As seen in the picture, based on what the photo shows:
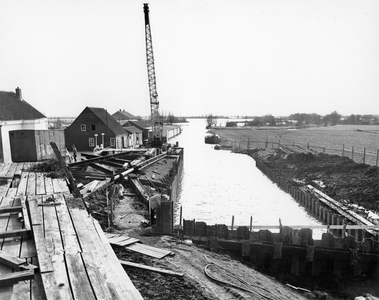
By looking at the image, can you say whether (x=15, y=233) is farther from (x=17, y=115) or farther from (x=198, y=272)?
(x=17, y=115)

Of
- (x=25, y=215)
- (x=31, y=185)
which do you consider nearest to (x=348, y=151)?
(x=31, y=185)

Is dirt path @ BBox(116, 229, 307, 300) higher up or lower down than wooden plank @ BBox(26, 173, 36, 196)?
lower down

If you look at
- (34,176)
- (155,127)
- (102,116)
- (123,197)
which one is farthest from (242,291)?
(155,127)

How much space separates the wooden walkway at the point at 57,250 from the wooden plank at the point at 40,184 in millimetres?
105

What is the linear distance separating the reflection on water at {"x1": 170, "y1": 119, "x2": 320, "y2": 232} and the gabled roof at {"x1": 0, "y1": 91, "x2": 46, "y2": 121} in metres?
18.7

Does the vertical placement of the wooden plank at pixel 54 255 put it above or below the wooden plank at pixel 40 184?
below

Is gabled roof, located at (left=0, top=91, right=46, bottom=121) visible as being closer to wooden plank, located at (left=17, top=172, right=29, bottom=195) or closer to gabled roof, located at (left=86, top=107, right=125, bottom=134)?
gabled roof, located at (left=86, top=107, right=125, bottom=134)

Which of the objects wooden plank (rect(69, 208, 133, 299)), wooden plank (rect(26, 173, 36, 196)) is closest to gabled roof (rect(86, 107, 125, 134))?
wooden plank (rect(26, 173, 36, 196))

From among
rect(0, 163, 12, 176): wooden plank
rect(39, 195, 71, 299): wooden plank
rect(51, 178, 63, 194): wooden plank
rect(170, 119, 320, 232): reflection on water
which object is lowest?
rect(170, 119, 320, 232): reflection on water

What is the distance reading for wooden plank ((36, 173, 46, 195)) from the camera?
8.26 m

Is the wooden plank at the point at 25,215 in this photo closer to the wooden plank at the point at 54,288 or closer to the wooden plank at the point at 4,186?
the wooden plank at the point at 4,186

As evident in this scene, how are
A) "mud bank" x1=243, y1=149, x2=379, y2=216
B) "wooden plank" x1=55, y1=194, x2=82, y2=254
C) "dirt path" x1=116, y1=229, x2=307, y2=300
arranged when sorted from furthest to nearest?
"mud bank" x1=243, y1=149, x2=379, y2=216 → "dirt path" x1=116, y1=229, x2=307, y2=300 → "wooden plank" x1=55, y1=194, x2=82, y2=254

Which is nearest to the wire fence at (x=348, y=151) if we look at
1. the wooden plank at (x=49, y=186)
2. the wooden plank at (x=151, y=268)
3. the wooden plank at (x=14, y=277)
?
the wooden plank at (x=151, y=268)

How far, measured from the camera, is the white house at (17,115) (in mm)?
28709
